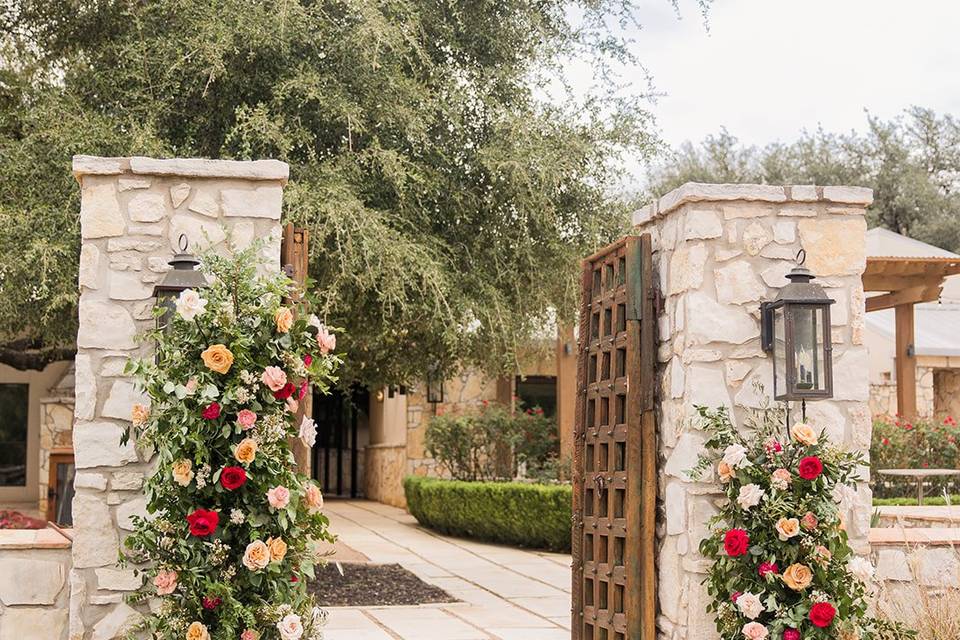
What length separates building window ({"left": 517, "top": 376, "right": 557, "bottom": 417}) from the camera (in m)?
17.0

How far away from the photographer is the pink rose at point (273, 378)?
4465 mm

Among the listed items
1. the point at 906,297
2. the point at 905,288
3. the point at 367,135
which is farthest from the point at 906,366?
the point at 367,135

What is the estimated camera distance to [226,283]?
465 centimetres

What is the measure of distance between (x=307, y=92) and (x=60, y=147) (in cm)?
170

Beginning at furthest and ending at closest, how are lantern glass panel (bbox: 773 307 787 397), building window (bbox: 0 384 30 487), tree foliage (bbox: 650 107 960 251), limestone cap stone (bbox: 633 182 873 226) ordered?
tree foliage (bbox: 650 107 960 251)
building window (bbox: 0 384 30 487)
limestone cap stone (bbox: 633 182 873 226)
lantern glass panel (bbox: 773 307 787 397)

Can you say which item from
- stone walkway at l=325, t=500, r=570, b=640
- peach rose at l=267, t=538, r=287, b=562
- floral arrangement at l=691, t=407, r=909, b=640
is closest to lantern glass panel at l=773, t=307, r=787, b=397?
floral arrangement at l=691, t=407, r=909, b=640

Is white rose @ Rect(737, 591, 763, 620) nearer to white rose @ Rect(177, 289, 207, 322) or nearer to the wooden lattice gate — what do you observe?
the wooden lattice gate

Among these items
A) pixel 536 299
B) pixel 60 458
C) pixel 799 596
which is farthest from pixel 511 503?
pixel 799 596

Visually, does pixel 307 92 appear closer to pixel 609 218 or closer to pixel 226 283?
pixel 609 218

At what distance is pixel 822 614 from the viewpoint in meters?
4.56

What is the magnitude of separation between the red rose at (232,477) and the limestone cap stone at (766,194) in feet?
7.28

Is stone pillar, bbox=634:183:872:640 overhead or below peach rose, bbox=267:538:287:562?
overhead

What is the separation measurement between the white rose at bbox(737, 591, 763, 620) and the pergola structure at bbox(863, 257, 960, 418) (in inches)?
301

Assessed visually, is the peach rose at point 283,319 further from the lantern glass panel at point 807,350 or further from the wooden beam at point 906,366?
the wooden beam at point 906,366
